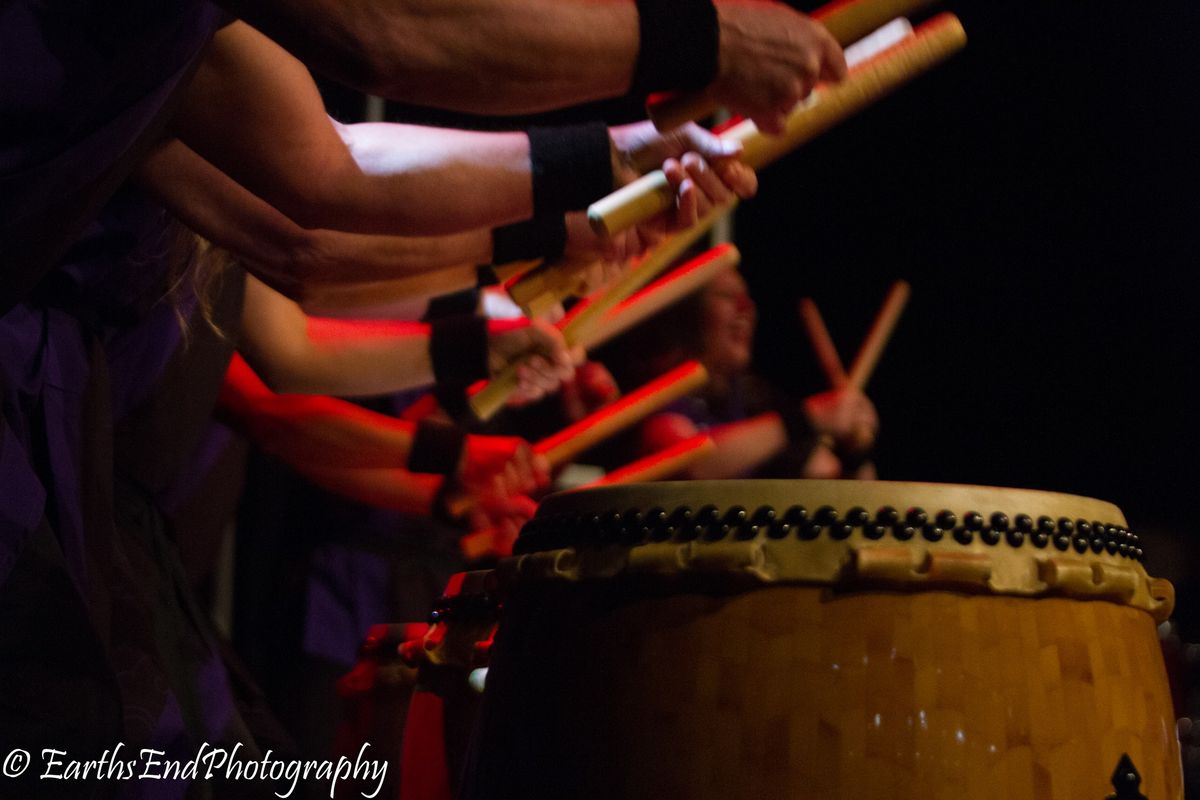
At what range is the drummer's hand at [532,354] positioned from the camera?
6.26ft

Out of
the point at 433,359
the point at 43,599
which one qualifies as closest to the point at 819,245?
the point at 433,359

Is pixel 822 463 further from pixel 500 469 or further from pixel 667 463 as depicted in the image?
pixel 500 469

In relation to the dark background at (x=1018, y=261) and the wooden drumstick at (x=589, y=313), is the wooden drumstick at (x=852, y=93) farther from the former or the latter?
the dark background at (x=1018, y=261)

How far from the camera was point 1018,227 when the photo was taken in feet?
11.8

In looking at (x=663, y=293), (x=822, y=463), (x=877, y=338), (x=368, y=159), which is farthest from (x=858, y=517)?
(x=822, y=463)

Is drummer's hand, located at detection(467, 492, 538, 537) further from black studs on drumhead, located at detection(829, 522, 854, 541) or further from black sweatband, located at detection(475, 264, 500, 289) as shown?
black studs on drumhead, located at detection(829, 522, 854, 541)

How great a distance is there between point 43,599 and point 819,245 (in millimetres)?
3122

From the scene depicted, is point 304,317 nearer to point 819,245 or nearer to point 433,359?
point 433,359

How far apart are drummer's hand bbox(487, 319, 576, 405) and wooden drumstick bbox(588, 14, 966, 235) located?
635 millimetres

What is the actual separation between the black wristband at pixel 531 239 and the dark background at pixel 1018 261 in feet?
7.21

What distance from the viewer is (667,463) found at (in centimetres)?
231

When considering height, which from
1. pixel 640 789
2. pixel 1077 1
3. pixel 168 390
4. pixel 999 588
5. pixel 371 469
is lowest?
pixel 640 789

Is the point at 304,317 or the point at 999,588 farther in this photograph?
the point at 304,317

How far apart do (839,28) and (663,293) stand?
1.01 meters
